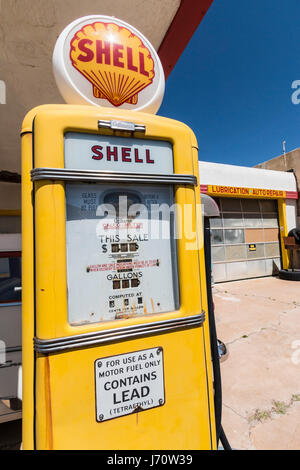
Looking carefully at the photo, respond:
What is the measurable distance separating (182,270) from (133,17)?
7.52 feet

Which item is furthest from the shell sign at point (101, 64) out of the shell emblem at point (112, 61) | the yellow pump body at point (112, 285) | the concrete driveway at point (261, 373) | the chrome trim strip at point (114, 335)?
the concrete driveway at point (261, 373)

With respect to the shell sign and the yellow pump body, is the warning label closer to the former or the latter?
the yellow pump body

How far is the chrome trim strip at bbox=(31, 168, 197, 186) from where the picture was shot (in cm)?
87

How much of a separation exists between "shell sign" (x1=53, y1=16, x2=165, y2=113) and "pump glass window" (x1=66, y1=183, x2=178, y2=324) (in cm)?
44

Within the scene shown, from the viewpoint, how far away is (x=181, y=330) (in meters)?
1.01

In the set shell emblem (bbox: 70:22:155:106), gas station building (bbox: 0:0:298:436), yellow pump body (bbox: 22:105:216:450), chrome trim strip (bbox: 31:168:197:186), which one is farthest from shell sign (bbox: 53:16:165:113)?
gas station building (bbox: 0:0:298:436)

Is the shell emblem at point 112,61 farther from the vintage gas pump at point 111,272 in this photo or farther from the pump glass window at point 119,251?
the pump glass window at point 119,251

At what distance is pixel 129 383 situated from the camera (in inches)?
37.4

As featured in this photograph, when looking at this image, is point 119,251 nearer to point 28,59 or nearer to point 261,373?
point 261,373

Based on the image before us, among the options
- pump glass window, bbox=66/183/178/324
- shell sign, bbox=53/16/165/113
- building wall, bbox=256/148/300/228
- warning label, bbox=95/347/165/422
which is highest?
building wall, bbox=256/148/300/228

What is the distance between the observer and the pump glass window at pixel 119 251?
0.92m

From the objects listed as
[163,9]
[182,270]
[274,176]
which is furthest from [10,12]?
[274,176]

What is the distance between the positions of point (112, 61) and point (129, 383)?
138cm
